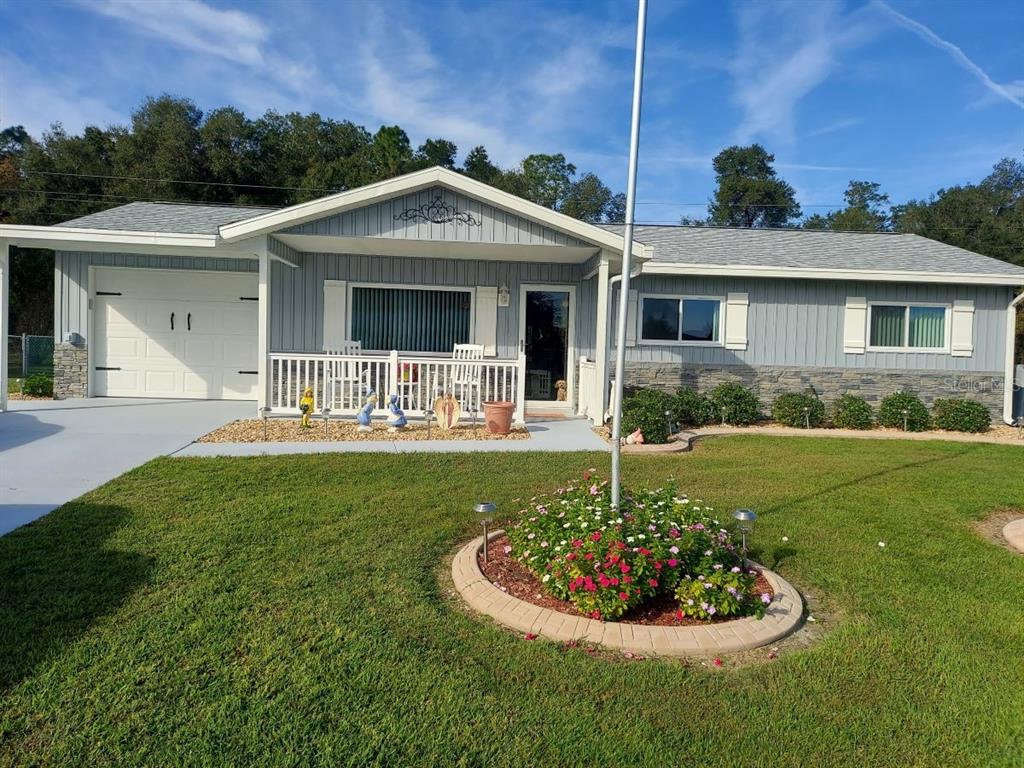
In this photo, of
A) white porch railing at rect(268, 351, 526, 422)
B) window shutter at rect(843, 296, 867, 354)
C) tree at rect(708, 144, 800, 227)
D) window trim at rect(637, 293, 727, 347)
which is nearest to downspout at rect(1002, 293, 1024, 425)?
window shutter at rect(843, 296, 867, 354)

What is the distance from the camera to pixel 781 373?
11.3m

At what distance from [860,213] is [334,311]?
35345mm

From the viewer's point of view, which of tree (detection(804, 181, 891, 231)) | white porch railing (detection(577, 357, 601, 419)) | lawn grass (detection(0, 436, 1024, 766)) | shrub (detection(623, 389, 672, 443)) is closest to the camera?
lawn grass (detection(0, 436, 1024, 766))

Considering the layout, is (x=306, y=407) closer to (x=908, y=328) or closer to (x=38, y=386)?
(x=38, y=386)

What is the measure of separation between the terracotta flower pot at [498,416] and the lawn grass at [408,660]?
3.27 m

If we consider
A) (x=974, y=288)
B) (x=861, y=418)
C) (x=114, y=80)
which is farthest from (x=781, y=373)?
(x=114, y=80)

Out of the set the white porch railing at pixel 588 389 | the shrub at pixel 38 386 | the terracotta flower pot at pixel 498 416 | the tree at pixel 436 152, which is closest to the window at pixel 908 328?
the white porch railing at pixel 588 389

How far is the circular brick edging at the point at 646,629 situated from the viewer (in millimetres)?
2969

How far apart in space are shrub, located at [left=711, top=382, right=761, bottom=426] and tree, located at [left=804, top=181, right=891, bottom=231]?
29.0m

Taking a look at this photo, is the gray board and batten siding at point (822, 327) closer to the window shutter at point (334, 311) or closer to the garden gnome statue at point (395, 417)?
the garden gnome statue at point (395, 417)

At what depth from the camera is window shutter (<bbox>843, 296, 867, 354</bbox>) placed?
11.2 metres

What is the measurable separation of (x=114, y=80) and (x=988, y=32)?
24.6 meters

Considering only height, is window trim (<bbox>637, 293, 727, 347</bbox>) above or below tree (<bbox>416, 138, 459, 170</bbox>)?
below

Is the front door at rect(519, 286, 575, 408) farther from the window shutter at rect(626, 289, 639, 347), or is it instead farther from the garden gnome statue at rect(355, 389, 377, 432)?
the garden gnome statue at rect(355, 389, 377, 432)
